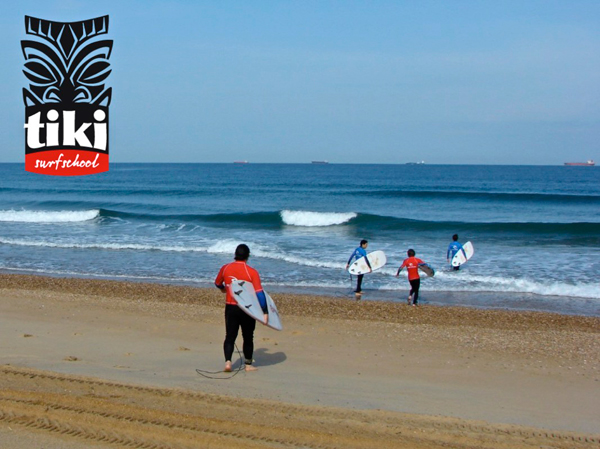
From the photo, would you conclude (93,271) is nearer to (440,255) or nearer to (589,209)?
(440,255)

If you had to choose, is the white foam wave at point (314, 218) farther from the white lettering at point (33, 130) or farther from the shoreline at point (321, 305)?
the white lettering at point (33, 130)

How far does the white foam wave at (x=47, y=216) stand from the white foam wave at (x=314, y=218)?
35.6 feet

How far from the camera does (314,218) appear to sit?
112 ft

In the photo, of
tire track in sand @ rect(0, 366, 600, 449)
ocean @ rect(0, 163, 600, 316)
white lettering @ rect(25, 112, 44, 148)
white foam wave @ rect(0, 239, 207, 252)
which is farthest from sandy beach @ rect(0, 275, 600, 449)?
white foam wave @ rect(0, 239, 207, 252)

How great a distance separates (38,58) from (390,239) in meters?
16.8

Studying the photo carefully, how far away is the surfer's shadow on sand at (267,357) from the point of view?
309 inches

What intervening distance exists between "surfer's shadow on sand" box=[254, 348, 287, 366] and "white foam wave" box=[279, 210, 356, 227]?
910 inches

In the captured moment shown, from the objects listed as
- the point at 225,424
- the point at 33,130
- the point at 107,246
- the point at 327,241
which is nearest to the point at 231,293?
the point at 225,424

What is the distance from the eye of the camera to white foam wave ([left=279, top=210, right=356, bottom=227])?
32.4 metres

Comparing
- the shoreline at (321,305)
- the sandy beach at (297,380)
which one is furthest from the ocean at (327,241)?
the sandy beach at (297,380)

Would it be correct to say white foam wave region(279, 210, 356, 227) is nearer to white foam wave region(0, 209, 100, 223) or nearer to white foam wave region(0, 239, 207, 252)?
white foam wave region(0, 239, 207, 252)

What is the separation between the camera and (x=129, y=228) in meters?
28.5

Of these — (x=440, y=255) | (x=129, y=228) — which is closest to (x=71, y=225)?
(x=129, y=228)

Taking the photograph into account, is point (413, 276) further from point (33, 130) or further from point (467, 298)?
point (33, 130)
